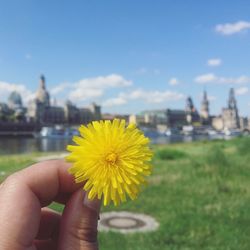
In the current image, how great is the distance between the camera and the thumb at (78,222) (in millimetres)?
1450

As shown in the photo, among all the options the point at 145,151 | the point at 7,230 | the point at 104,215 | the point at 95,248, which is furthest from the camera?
the point at 104,215

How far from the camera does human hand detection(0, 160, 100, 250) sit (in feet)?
4.37

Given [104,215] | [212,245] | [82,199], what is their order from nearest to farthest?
[82,199], [212,245], [104,215]

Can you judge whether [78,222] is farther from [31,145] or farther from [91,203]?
[31,145]

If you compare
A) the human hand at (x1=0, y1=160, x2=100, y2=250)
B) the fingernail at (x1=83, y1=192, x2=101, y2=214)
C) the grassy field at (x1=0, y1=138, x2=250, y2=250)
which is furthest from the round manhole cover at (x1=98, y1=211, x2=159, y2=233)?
the fingernail at (x1=83, y1=192, x2=101, y2=214)

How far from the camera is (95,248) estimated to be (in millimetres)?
1652

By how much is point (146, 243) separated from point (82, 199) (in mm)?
6102

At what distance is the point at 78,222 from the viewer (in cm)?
151

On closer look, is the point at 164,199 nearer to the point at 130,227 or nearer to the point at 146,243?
the point at 130,227

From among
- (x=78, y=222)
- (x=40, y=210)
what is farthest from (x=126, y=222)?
(x=40, y=210)

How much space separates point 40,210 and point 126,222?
7764 millimetres

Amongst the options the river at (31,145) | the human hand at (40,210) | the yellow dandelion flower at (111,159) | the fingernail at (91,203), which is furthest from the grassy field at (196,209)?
the river at (31,145)

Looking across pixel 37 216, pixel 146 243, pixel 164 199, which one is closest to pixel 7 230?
pixel 37 216

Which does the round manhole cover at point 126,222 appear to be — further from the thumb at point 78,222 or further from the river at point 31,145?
the river at point 31,145
